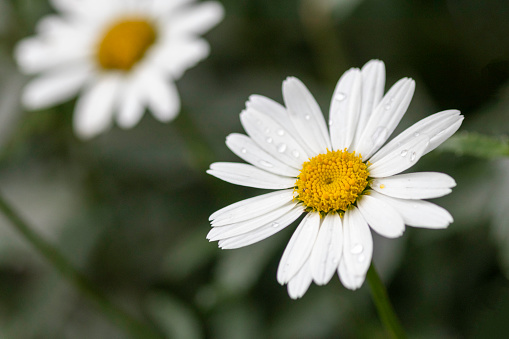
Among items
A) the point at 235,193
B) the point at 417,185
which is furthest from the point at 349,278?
the point at 235,193

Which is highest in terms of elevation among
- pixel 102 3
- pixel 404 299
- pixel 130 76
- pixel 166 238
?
pixel 102 3

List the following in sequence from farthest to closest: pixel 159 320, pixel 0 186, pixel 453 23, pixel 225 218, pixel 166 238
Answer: pixel 0 186 < pixel 166 238 < pixel 453 23 < pixel 159 320 < pixel 225 218

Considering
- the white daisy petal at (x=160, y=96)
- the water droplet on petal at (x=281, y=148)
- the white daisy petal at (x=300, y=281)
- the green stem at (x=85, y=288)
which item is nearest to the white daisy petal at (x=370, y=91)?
the water droplet on petal at (x=281, y=148)

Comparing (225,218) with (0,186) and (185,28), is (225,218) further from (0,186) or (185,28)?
(0,186)

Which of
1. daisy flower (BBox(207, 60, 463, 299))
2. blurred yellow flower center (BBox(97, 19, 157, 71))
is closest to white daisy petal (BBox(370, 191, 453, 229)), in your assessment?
daisy flower (BBox(207, 60, 463, 299))

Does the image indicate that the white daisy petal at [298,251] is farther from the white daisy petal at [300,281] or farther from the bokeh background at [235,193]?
the bokeh background at [235,193]

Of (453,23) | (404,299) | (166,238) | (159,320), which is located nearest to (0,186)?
(166,238)

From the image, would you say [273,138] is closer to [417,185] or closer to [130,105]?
[417,185]
